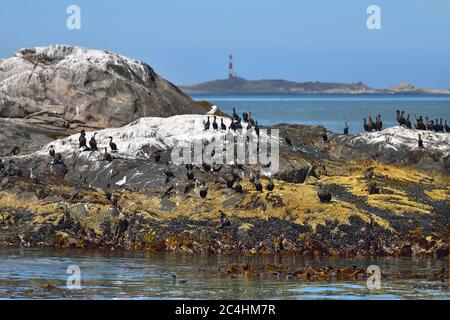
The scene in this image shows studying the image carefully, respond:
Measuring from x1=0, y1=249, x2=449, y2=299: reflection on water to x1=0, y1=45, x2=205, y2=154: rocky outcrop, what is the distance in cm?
1474

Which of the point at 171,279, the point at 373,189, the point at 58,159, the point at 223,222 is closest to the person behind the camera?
the point at 171,279

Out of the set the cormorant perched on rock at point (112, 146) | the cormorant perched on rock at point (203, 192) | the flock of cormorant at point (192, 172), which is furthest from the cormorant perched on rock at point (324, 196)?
the cormorant perched on rock at point (112, 146)

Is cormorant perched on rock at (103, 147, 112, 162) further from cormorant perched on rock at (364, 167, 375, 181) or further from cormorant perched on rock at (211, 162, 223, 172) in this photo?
cormorant perched on rock at (364, 167, 375, 181)

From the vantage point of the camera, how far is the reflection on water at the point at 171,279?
2823 cm

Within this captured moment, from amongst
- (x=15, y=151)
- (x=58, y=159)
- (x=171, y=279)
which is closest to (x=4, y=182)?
(x=58, y=159)

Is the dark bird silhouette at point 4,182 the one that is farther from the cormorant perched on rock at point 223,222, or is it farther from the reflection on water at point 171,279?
the cormorant perched on rock at point 223,222

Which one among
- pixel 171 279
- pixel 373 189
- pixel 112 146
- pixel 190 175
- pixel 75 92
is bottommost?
pixel 171 279

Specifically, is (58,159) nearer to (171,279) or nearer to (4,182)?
(4,182)

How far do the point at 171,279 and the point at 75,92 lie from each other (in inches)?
819

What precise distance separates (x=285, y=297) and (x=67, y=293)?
499 cm

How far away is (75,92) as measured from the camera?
1971 inches

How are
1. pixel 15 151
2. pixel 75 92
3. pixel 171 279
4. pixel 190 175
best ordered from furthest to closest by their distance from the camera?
pixel 75 92, pixel 15 151, pixel 190 175, pixel 171 279

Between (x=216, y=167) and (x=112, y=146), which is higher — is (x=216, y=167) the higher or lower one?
the lower one

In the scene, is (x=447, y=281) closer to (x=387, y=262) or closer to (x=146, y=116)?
(x=387, y=262)
